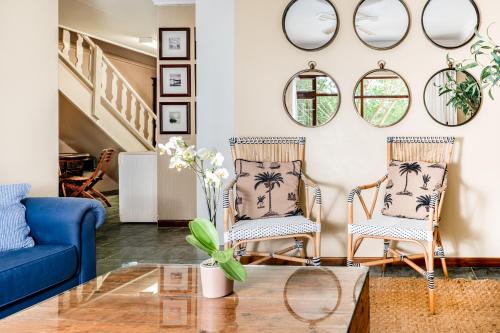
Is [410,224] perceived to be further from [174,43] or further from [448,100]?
[174,43]

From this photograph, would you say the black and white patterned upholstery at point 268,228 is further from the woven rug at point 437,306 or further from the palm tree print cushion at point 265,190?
the woven rug at point 437,306

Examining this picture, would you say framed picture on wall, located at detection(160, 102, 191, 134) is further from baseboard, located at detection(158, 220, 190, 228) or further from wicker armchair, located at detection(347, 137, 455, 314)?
wicker armchair, located at detection(347, 137, 455, 314)

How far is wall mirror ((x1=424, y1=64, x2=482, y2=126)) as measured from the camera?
3855 mm

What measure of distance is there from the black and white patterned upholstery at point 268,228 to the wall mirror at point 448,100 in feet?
4.56

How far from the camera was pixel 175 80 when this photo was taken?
20.0 feet

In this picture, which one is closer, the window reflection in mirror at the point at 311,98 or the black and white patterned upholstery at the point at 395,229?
the black and white patterned upholstery at the point at 395,229

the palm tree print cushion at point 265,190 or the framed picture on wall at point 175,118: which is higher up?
the framed picture on wall at point 175,118

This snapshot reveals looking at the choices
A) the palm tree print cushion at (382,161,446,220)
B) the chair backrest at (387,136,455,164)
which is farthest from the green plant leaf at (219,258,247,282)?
the chair backrest at (387,136,455,164)

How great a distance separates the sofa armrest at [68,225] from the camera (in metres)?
2.77

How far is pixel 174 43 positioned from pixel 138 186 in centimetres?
177

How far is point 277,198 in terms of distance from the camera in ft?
12.0

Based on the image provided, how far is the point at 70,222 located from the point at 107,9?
4.77 meters

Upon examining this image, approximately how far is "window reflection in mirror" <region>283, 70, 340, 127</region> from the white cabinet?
2556mm

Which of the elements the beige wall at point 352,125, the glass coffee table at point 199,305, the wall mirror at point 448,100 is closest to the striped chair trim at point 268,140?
→ the beige wall at point 352,125
